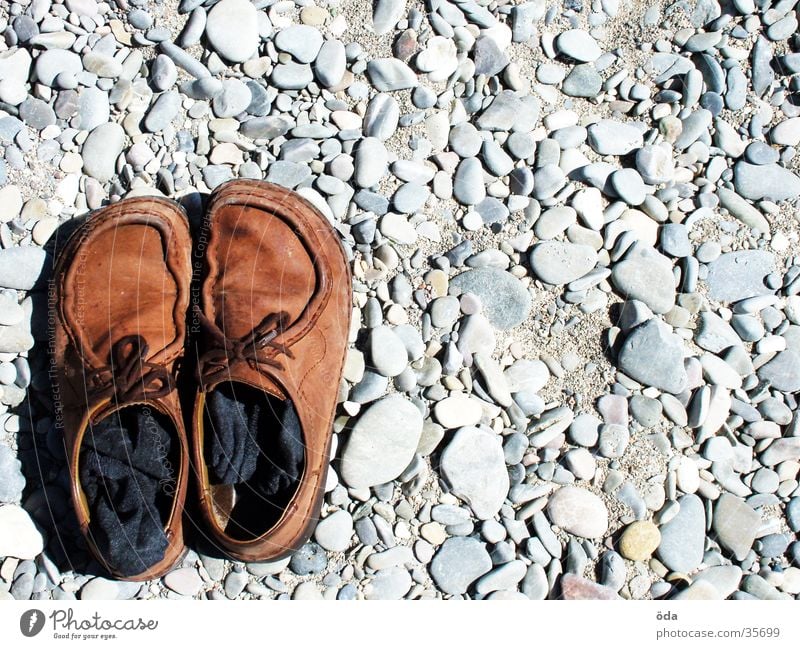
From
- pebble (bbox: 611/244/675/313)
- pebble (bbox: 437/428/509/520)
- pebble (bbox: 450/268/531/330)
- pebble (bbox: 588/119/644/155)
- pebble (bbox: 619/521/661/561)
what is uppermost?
pebble (bbox: 588/119/644/155)

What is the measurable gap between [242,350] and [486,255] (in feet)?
1.82

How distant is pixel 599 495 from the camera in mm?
1744

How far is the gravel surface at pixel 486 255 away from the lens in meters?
1.71

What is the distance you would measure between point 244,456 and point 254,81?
0.82 metres

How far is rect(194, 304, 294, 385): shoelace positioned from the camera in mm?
1618

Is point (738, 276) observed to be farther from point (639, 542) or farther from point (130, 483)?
point (130, 483)

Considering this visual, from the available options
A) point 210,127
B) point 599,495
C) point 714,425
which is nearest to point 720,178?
point 714,425

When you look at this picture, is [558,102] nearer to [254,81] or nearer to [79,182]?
[254,81]

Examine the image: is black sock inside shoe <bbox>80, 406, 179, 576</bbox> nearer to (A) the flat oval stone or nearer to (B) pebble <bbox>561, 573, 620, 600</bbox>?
(A) the flat oval stone

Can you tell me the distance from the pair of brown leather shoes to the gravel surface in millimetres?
95

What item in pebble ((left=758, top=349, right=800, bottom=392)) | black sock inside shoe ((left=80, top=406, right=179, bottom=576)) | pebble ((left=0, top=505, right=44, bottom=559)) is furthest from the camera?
pebble ((left=758, top=349, right=800, bottom=392))

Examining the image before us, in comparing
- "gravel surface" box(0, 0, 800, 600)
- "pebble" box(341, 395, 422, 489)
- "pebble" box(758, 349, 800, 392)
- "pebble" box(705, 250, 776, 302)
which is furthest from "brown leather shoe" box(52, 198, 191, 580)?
"pebble" box(758, 349, 800, 392)

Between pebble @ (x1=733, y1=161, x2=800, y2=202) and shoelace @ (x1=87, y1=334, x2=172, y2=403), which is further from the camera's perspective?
pebble @ (x1=733, y1=161, x2=800, y2=202)

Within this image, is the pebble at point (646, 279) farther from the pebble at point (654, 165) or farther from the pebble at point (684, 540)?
the pebble at point (684, 540)
